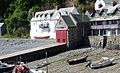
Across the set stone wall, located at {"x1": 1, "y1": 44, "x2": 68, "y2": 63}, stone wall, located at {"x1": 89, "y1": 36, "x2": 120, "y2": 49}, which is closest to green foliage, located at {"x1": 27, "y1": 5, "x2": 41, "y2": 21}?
stone wall, located at {"x1": 1, "y1": 44, "x2": 68, "y2": 63}

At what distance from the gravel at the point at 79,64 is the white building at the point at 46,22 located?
16135 millimetres

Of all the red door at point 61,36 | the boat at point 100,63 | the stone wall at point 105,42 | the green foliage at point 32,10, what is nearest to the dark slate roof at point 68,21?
the red door at point 61,36

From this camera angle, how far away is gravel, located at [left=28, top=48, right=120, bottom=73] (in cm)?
4394

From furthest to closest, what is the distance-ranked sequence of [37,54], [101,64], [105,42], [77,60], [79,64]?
[105,42]
[37,54]
[77,60]
[79,64]
[101,64]

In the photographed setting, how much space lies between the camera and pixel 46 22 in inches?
2963

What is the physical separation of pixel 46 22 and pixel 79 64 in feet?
95.4

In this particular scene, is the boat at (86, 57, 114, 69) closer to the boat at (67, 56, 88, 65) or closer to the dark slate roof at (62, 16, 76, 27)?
the boat at (67, 56, 88, 65)

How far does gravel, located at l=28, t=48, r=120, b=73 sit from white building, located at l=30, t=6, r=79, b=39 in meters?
16.1

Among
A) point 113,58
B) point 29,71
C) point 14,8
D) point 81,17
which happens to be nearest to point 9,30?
point 14,8

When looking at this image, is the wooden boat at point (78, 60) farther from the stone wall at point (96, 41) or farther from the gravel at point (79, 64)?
the stone wall at point (96, 41)

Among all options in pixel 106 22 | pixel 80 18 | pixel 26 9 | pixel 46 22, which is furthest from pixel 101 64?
pixel 26 9

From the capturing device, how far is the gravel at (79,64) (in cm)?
4394

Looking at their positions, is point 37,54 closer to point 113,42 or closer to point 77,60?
point 77,60

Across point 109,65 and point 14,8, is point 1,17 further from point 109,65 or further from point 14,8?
point 109,65
